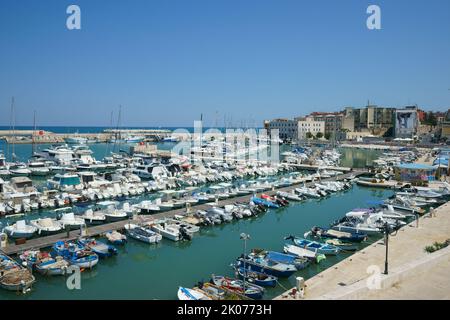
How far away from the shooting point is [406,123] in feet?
307

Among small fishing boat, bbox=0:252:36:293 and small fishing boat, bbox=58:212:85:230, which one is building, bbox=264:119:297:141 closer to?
small fishing boat, bbox=58:212:85:230

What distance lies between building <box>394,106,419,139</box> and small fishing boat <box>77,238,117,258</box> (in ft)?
300

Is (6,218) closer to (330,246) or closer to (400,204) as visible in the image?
(330,246)

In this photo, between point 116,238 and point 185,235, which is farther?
point 185,235

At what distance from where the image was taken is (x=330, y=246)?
56.6 feet

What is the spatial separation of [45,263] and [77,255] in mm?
1252

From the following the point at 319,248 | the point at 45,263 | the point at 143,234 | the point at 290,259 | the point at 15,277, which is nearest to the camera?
the point at 15,277

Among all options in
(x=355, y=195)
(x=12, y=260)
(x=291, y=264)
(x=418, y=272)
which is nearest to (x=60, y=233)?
(x=12, y=260)

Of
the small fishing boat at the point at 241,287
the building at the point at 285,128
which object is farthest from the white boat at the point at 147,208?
the building at the point at 285,128

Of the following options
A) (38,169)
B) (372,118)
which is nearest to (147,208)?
(38,169)

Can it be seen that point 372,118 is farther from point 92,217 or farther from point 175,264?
point 175,264

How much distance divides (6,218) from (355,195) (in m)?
27.0

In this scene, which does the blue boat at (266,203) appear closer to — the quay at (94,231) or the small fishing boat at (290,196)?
the quay at (94,231)
